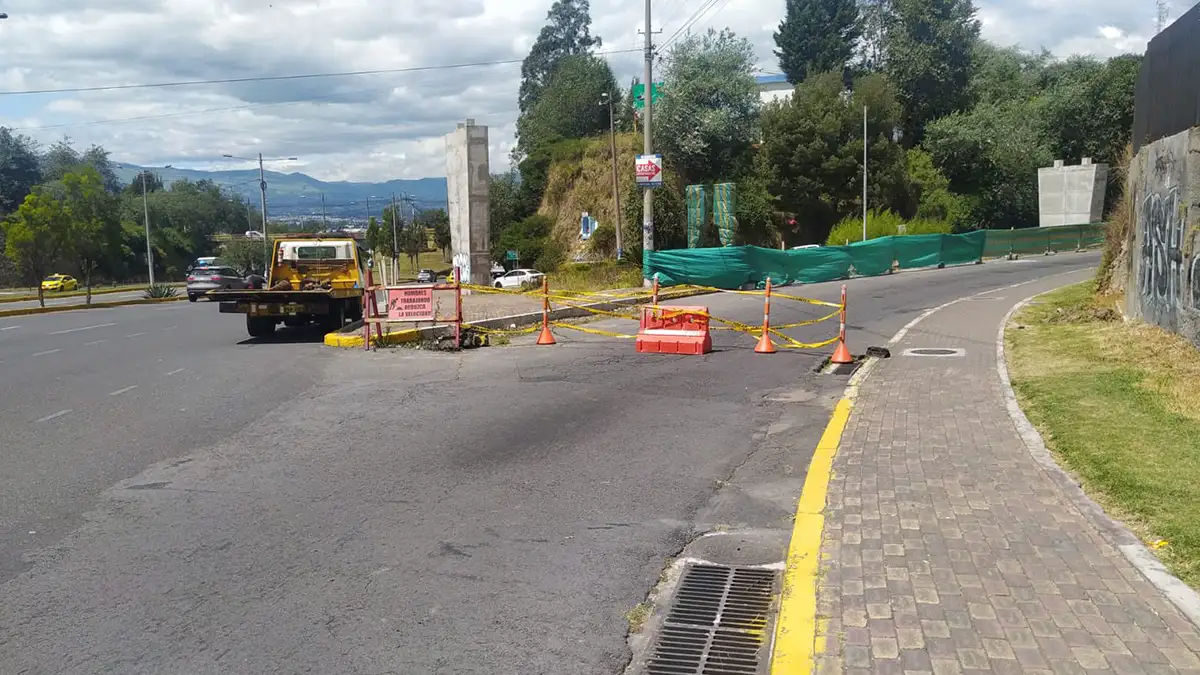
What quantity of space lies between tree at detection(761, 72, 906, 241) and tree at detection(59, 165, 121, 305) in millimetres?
46197

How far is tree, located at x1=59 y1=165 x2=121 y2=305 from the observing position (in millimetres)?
65750

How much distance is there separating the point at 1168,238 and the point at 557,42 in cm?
7151

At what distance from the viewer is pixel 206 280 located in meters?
36.2

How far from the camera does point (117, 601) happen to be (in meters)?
4.76

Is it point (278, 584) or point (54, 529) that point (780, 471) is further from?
point (54, 529)

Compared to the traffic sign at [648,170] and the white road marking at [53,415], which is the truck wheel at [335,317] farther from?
the traffic sign at [648,170]

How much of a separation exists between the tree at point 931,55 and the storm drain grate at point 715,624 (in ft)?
204

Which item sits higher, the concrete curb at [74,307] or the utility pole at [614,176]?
the utility pole at [614,176]

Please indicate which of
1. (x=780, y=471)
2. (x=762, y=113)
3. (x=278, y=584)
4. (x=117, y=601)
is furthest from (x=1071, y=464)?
(x=762, y=113)

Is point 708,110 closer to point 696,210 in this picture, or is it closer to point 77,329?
point 696,210

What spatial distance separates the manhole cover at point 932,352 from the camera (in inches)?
539

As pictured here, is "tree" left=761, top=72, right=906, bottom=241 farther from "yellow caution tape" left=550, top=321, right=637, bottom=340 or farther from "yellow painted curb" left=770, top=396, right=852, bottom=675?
"yellow painted curb" left=770, top=396, right=852, bottom=675

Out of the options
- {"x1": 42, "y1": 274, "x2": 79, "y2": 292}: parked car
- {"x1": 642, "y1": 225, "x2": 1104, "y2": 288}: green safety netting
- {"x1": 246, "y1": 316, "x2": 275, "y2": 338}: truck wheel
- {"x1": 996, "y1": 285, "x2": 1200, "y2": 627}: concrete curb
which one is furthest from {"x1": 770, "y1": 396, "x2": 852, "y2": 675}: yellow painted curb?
{"x1": 42, "y1": 274, "x2": 79, "y2": 292}: parked car

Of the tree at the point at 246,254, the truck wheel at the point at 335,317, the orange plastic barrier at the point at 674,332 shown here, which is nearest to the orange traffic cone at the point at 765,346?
the orange plastic barrier at the point at 674,332
